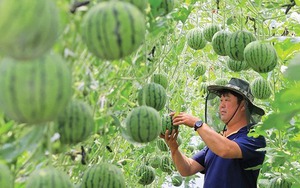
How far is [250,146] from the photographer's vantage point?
507 centimetres

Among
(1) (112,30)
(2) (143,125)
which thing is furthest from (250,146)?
(1) (112,30)

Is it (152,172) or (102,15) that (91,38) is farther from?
(152,172)

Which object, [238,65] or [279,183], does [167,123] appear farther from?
[279,183]

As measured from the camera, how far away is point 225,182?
202 inches

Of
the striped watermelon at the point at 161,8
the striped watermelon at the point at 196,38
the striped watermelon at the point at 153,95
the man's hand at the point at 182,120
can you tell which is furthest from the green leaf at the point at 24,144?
the striped watermelon at the point at 196,38

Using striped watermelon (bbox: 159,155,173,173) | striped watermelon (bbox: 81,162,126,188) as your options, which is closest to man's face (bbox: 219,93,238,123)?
striped watermelon (bbox: 159,155,173,173)

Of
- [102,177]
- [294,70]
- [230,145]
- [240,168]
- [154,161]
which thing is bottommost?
[154,161]

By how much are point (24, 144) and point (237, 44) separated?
2.42 metres

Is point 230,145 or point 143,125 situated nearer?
point 143,125

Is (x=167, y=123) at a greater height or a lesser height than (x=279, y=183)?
greater

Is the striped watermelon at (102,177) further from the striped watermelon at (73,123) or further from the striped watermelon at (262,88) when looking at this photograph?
the striped watermelon at (262,88)

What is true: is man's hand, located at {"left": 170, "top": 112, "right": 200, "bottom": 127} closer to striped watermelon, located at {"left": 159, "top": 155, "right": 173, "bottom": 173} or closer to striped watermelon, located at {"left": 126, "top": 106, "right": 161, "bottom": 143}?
striped watermelon, located at {"left": 159, "top": 155, "right": 173, "bottom": 173}

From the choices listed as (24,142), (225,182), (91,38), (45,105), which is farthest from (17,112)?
(225,182)

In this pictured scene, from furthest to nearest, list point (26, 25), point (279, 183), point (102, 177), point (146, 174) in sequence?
point (146, 174)
point (279, 183)
point (102, 177)
point (26, 25)
